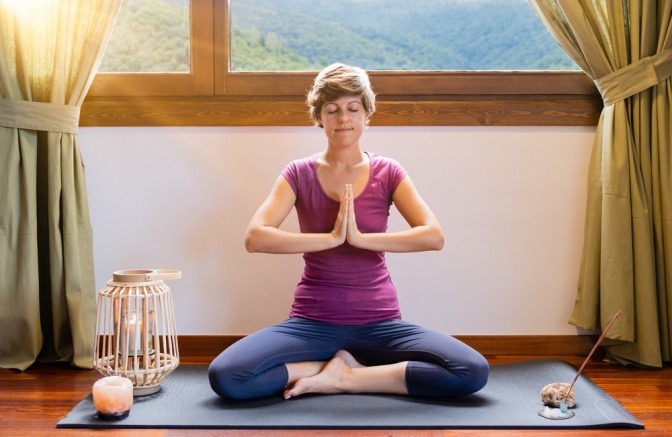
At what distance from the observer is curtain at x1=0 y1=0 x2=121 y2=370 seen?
117 inches

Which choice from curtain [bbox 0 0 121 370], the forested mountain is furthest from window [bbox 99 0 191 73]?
curtain [bbox 0 0 121 370]

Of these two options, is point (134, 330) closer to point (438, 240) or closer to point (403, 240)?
point (403, 240)

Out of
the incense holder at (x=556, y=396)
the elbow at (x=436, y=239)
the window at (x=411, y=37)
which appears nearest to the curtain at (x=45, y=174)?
the window at (x=411, y=37)

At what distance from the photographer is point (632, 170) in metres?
3.02

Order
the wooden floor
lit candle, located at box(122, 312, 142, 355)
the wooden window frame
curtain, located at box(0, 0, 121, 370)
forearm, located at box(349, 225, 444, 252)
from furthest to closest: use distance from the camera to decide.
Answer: the wooden window frame
curtain, located at box(0, 0, 121, 370)
forearm, located at box(349, 225, 444, 252)
lit candle, located at box(122, 312, 142, 355)
the wooden floor

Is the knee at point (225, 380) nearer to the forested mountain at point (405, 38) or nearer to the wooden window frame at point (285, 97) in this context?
the wooden window frame at point (285, 97)

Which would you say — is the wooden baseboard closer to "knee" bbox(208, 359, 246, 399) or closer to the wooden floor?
the wooden floor

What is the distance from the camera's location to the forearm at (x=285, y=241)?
8.48ft

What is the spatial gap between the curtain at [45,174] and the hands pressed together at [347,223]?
109 cm

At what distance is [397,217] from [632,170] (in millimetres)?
924

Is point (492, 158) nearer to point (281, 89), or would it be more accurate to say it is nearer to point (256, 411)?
point (281, 89)

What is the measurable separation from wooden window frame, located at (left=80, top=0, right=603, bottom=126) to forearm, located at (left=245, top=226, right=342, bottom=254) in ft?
2.32

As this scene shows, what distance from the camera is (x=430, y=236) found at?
2650mm

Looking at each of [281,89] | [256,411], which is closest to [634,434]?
[256,411]
